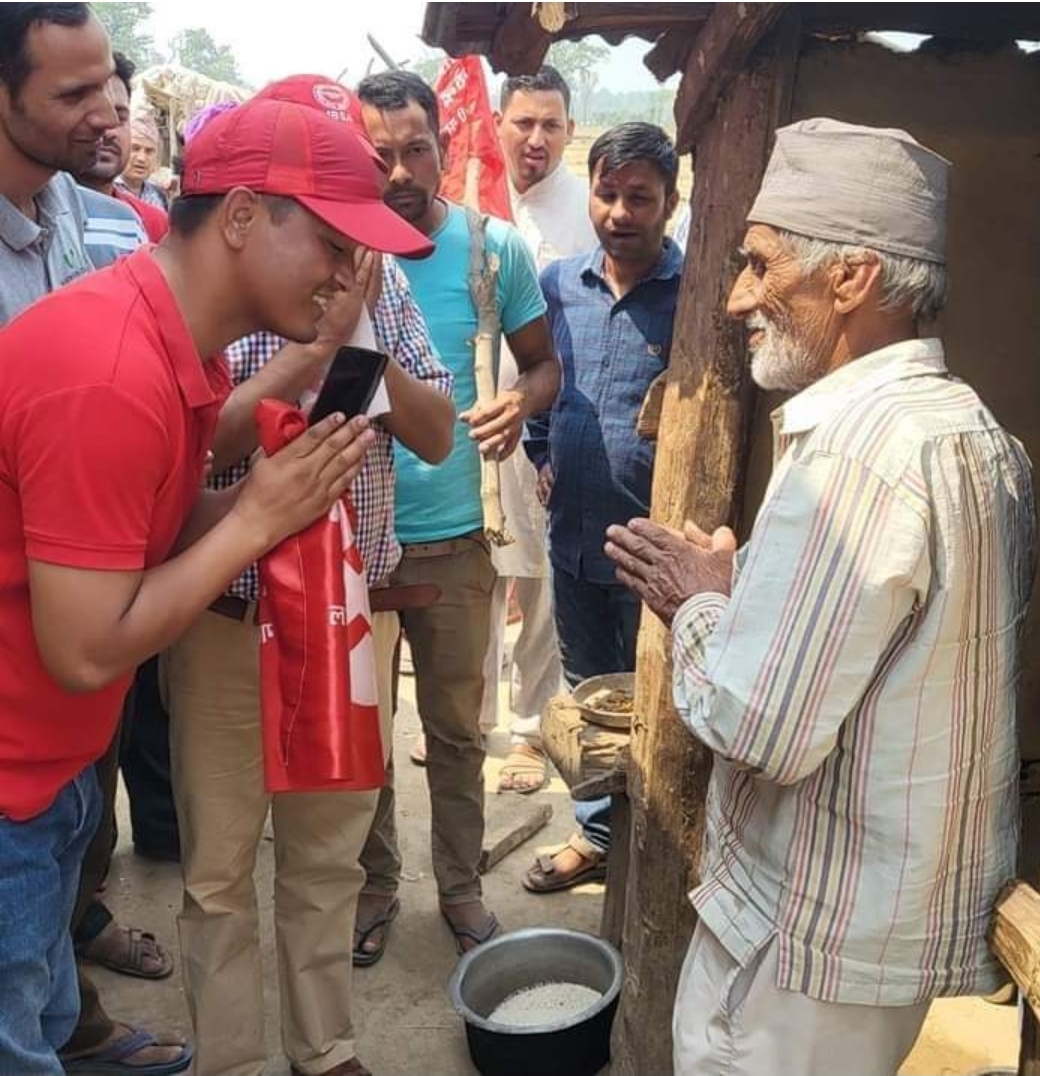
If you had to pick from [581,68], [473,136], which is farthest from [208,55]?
[473,136]

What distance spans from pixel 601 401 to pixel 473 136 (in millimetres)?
2428

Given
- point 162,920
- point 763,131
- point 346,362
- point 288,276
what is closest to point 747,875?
point 346,362

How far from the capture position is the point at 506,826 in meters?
4.38

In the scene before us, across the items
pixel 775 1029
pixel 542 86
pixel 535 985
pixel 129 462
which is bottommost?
pixel 535 985

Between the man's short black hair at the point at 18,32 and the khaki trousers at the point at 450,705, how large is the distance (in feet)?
5.12

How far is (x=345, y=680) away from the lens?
1998 mm

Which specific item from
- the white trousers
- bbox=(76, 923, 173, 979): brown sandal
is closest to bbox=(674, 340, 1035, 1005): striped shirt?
bbox=(76, 923, 173, 979): brown sandal

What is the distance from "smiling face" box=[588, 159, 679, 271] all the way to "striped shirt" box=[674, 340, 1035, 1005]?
73.1 inches

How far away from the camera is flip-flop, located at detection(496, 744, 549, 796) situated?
4.76 m

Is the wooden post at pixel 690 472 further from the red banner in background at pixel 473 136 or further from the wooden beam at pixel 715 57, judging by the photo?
the red banner in background at pixel 473 136

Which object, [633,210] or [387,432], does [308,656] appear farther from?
[633,210]

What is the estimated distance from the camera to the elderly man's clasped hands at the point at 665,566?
2.04 m

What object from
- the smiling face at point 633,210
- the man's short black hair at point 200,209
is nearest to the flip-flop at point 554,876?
the smiling face at point 633,210

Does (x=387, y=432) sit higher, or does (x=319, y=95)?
(x=319, y=95)
